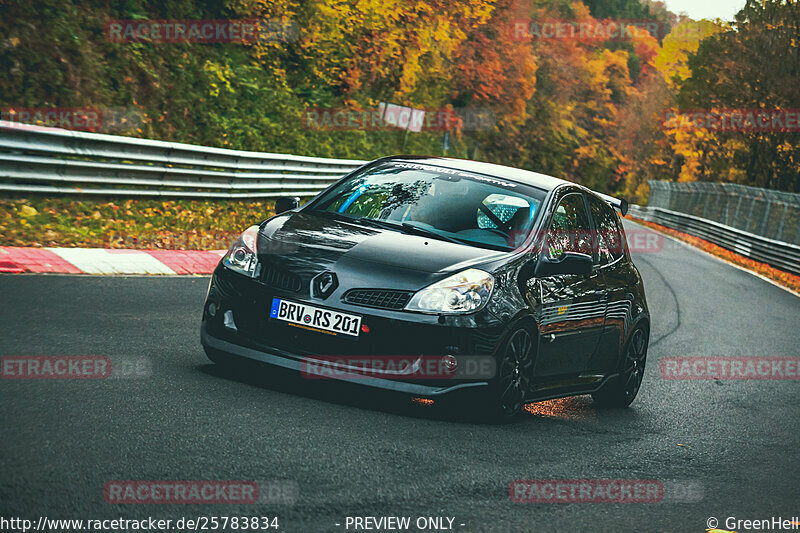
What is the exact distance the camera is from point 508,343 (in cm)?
653

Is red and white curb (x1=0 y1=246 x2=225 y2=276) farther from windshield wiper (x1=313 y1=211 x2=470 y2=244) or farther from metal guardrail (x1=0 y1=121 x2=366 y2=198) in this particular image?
windshield wiper (x1=313 y1=211 x2=470 y2=244)

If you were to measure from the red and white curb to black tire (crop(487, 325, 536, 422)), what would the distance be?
5738 mm

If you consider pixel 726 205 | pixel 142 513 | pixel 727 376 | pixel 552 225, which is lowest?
pixel 726 205

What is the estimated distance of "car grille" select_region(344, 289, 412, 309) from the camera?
624 centimetres

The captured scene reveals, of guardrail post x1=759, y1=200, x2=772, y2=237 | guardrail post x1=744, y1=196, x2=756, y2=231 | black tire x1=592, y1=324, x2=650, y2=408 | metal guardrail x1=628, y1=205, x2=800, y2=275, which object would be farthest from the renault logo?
guardrail post x1=744, y1=196, x2=756, y2=231

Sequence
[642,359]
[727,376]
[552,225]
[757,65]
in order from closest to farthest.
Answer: [552,225], [642,359], [727,376], [757,65]

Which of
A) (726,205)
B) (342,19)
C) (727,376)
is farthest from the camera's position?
(726,205)

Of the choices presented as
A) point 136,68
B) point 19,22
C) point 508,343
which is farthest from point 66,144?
point 508,343

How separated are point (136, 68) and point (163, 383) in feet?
51.0

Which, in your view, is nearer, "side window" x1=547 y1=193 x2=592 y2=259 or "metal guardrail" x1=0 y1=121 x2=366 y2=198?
"side window" x1=547 y1=193 x2=592 y2=259

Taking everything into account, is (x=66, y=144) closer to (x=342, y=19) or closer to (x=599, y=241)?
(x=599, y=241)

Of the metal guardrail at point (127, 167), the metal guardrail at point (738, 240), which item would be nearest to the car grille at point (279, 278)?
the metal guardrail at point (127, 167)

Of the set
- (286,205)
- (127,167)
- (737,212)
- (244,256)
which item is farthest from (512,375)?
(737,212)

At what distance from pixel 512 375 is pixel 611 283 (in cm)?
183
